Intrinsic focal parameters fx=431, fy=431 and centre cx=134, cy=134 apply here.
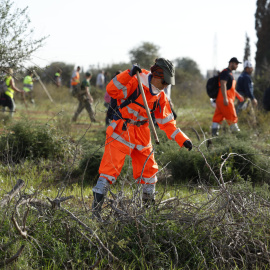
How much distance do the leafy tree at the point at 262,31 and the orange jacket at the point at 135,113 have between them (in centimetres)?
2503

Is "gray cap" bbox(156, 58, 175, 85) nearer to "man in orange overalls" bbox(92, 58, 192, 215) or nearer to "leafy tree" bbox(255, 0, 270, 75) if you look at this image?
"man in orange overalls" bbox(92, 58, 192, 215)

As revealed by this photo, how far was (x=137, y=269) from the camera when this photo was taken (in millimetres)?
3408

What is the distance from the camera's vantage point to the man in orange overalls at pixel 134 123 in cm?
417

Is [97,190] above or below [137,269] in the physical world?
above

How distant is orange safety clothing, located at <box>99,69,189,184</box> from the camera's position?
13.8ft

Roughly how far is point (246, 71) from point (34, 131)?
538 centimetres

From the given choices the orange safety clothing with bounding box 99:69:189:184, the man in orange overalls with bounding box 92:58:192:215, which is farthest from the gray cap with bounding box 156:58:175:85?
the orange safety clothing with bounding box 99:69:189:184

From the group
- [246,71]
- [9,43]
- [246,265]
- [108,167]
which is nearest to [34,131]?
[9,43]

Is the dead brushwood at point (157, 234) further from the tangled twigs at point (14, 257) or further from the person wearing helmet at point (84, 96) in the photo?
the person wearing helmet at point (84, 96)

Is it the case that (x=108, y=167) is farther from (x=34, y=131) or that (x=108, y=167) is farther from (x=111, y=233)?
(x=34, y=131)

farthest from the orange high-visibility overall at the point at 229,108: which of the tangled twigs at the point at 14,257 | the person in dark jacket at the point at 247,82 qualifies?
the tangled twigs at the point at 14,257

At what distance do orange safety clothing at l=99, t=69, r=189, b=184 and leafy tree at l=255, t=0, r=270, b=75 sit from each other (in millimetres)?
25078

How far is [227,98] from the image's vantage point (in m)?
8.83

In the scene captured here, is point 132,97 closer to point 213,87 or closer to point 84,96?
point 213,87
